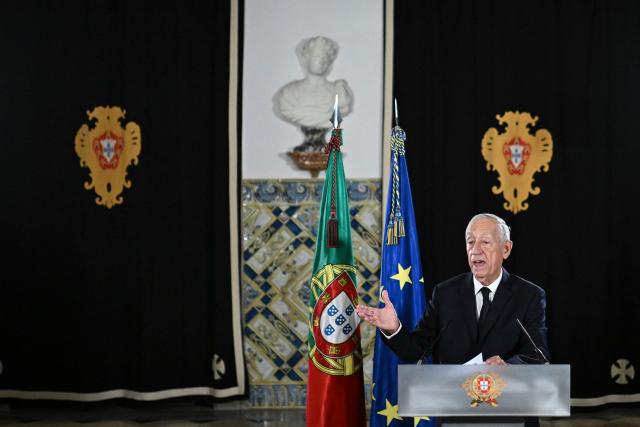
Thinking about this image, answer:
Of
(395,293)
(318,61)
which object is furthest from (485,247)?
(318,61)

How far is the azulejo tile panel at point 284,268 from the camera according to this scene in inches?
212

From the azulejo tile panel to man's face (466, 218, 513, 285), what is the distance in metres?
2.44

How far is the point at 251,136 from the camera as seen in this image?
539 cm

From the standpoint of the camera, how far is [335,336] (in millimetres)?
3742

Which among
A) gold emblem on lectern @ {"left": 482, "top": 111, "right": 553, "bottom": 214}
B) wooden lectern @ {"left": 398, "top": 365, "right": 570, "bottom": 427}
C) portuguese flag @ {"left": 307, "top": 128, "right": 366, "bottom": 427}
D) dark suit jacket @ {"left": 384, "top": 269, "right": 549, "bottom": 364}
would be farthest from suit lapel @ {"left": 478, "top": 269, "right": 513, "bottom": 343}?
gold emblem on lectern @ {"left": 482, "top": 111, "right": 553, "bottom": 214}

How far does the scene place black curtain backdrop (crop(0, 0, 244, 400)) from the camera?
529 centimetres

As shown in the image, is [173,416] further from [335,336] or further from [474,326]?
[474,326]

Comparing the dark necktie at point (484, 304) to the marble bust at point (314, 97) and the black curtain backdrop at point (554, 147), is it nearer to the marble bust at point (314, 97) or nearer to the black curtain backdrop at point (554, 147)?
the black curtain backdrop at point (554, 147)

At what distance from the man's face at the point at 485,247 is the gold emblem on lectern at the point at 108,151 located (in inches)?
121

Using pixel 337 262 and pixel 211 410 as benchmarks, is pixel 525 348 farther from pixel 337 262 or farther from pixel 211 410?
pixel 211 410

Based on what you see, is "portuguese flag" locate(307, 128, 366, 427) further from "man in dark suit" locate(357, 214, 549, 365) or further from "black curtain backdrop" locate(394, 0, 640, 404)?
"black curtain backdrop" locate(394, 0, 640, 404)

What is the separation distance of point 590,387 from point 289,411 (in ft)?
6.59

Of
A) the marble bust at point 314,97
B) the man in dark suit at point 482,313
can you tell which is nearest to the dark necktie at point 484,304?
the man in dark suit at point 482,313

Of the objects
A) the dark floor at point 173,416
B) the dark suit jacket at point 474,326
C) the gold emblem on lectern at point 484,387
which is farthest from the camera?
the dark floor at point 173,416
